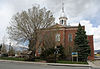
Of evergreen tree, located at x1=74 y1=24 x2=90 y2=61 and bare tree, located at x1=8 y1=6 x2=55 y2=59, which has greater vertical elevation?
bare tree, located at x1=8 y1=6 x2=55 y2=59

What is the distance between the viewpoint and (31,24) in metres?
25.4

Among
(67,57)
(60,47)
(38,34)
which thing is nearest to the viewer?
(38,34)

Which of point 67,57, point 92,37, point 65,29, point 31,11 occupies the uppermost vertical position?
point 31,11

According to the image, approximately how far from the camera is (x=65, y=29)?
3691 cm

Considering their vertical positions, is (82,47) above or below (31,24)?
below

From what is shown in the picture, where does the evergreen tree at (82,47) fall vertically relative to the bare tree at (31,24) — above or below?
below

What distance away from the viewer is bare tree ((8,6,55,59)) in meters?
25.3

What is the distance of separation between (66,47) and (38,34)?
11173 mm

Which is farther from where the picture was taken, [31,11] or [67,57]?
[67,57]

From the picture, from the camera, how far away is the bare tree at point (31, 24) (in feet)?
82.9

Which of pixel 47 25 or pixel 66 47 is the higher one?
pixel 47 25

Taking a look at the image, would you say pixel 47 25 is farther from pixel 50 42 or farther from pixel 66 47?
pixel 66 47

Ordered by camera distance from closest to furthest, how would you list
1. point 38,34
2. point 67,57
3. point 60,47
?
point 38,34 < point 60,47 < point 67,57

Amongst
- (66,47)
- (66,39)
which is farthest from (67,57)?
(66,39)
